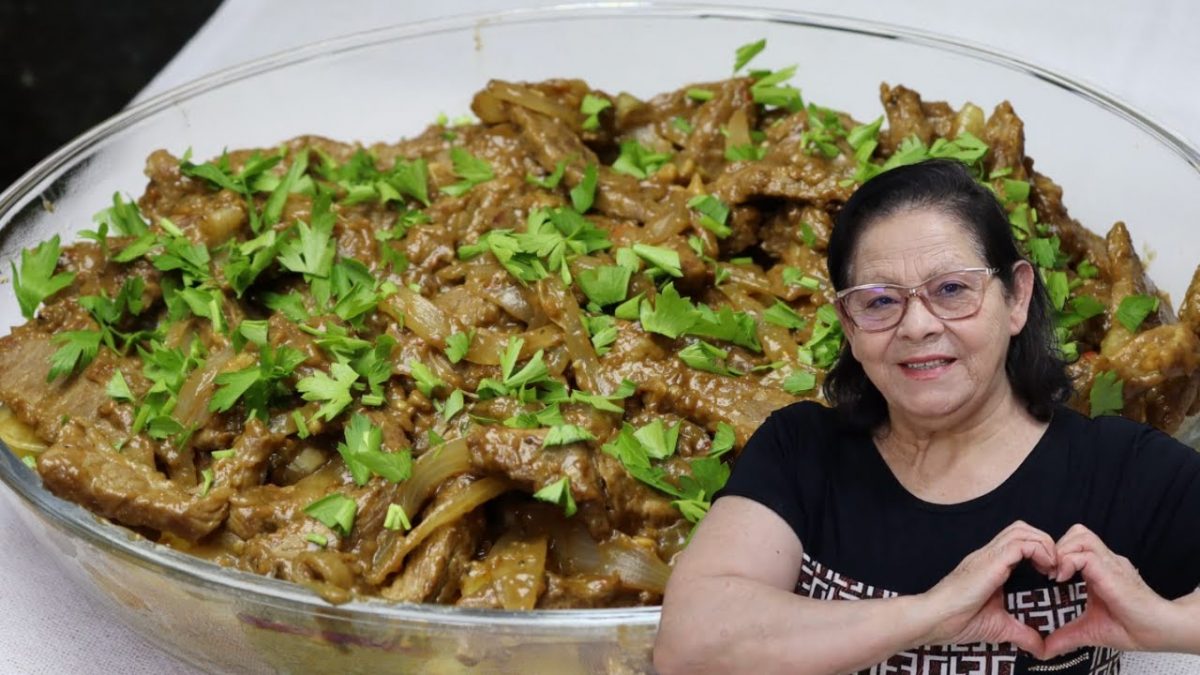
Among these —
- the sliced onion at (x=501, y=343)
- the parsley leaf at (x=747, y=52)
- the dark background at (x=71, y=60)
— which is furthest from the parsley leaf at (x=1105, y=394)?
the dark background at (x=71, y=60)

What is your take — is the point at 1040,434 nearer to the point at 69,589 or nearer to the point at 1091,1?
the point at 69,589

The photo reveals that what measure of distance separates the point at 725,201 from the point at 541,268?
0.48 m

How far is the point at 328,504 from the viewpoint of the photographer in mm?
2375

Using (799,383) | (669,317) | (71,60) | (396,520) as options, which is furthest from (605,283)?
(71,60)

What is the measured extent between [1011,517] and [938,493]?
100 mm

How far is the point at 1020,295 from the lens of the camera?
2.00 m

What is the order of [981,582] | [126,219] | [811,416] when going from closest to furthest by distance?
[981,582], [811,416], [126,219]

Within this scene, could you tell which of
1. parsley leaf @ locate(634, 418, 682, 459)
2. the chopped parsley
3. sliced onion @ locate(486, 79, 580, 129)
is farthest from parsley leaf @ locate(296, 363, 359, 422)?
sliced onion @ locate(486, 79, 580, 129)

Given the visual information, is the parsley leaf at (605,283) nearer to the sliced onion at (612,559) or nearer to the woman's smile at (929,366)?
the sliced onion at (612,559)

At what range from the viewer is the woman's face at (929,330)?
76.3 inches

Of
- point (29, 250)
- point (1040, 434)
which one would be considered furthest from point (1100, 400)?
point (29, 250)

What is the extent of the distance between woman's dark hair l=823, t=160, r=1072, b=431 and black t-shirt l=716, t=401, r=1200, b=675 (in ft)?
0.18

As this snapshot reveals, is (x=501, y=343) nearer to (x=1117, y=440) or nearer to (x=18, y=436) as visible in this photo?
(x=18, y=436)

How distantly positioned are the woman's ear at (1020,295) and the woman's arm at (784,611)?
0.31m
